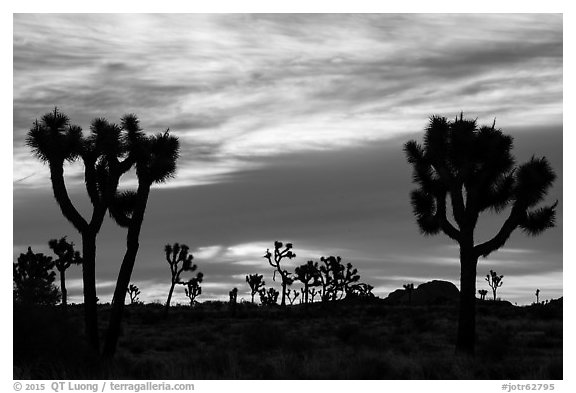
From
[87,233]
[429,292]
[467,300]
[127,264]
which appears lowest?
[467,300]

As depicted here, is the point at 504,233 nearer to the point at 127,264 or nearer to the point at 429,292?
the point at 127,264

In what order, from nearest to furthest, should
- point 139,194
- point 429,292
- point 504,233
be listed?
point 139,194 < point 504,233 < point 429,292

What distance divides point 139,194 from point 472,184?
9.06m

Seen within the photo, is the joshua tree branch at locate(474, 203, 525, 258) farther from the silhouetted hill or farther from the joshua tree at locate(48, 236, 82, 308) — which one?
the silhouetted hill

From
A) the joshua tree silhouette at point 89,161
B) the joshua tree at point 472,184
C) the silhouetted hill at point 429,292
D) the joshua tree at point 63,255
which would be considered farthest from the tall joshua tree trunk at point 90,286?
the silhouetted hill at point 429,292

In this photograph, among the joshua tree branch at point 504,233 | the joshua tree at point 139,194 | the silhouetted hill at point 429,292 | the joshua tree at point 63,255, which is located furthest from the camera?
the silhouetted hill at point 429,292

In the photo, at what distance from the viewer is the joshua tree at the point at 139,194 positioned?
22578 mm

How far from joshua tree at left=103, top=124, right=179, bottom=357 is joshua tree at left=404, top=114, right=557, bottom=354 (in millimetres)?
7016

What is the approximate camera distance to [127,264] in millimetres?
23094

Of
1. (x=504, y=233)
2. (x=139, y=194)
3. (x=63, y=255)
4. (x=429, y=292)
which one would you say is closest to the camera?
(x=139, y=194)

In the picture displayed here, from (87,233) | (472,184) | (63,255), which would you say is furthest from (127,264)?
(63,255)

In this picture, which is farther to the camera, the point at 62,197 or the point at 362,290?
the point at 362,290

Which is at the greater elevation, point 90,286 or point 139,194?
point 139,194

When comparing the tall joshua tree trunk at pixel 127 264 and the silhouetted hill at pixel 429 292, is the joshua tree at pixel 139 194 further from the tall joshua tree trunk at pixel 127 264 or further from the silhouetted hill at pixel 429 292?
the silhouetted hill at pixel 429 292
